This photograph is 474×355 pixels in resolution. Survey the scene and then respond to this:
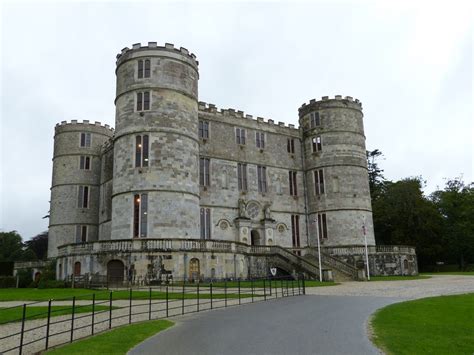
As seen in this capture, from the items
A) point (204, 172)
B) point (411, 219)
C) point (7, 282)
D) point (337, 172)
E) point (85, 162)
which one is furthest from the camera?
point (411, 219)

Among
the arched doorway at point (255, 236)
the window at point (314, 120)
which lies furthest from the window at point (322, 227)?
the window at point (314, 120)

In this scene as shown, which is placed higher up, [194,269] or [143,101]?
→ [143,101]

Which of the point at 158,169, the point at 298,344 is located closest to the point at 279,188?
the point at 158,169

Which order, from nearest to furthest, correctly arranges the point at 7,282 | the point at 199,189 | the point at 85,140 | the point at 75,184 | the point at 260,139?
the point at 199,189
the point at 7,282
the point at 260,139
the point at 75,184
the point at 85,140

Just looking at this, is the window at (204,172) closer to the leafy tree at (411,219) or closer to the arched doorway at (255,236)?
the arched doorway at (255,236)

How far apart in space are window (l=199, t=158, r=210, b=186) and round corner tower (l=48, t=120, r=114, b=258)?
1259cm

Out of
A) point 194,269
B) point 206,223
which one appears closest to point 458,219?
point 206,223

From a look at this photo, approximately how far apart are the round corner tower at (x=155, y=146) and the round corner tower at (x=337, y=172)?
14.4 m

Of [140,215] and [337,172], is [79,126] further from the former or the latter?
[337,172]

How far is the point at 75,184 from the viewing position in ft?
143

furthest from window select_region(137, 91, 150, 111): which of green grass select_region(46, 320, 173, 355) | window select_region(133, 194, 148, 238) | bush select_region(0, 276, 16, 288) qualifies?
green grass select_region(46, 320, 173, 355)

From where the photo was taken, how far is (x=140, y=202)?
103ft

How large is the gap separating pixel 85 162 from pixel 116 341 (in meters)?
36.5

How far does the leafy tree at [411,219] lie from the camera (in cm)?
5306
